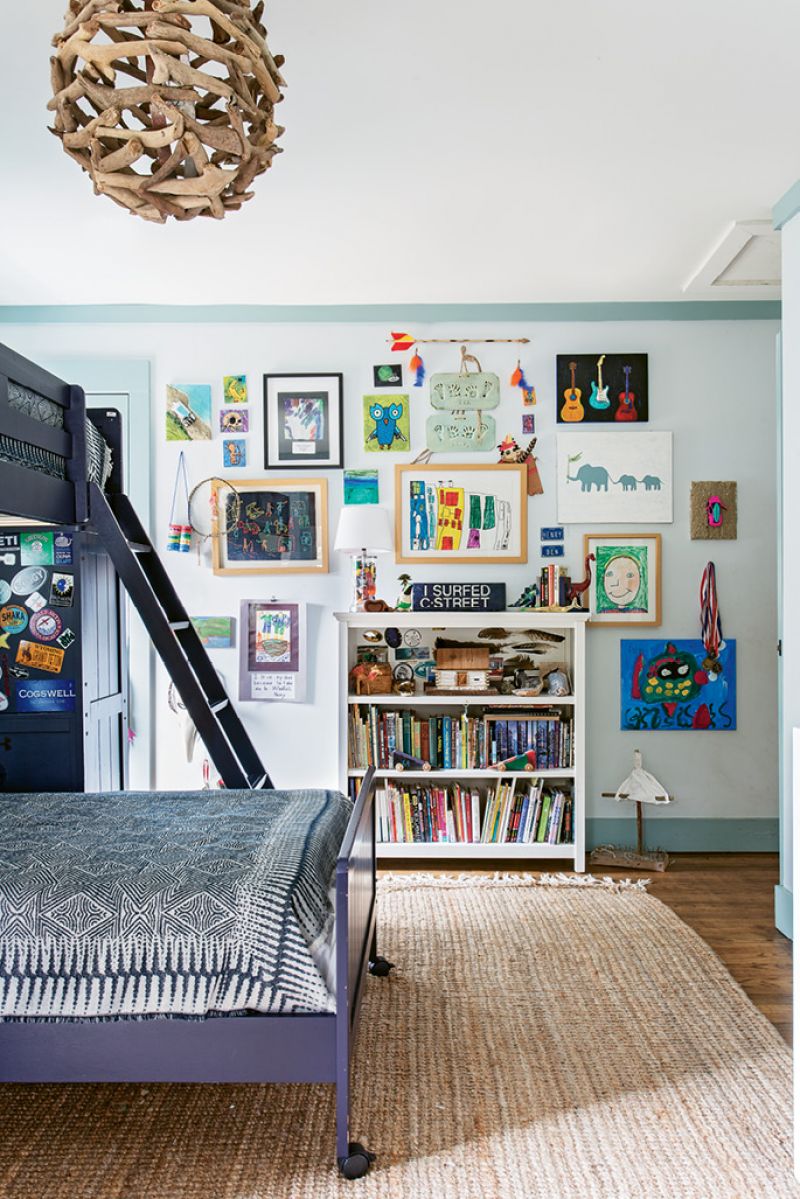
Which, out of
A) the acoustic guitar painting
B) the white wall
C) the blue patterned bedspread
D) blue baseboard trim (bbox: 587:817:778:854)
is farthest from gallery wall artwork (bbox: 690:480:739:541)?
the blue patterned bedspread

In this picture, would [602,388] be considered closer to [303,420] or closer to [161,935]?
[303,420]

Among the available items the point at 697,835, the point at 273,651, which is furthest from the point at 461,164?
the point at 697,835

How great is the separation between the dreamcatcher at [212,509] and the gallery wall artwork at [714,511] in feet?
7.04

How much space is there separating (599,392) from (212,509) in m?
1.91

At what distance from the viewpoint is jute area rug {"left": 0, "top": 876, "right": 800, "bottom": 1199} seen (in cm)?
188

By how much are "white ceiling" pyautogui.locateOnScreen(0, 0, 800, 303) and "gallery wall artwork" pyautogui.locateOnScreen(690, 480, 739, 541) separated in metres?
0.88

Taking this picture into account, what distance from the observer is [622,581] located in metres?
4.37

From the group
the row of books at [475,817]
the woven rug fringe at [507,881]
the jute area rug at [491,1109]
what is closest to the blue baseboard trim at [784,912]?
the jute area rug at [491,1109]

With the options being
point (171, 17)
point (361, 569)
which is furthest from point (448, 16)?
point (361, 569)

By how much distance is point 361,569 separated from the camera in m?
4.36

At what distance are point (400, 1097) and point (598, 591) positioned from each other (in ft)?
8.69

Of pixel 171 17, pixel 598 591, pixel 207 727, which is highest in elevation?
pixel 171 17

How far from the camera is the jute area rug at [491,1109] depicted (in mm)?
1884

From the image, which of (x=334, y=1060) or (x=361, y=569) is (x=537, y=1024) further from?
(x=361, y=569)
